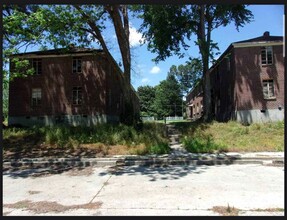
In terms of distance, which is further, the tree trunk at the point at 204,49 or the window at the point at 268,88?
the tree trunk at the point at 204,49

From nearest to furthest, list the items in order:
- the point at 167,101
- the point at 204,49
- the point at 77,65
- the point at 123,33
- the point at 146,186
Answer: the point at 146,186
the point at 123,33
the point at 204,49
the point at 77,65
the point at 167,101

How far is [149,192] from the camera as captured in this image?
868cm

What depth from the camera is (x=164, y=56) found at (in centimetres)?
3388

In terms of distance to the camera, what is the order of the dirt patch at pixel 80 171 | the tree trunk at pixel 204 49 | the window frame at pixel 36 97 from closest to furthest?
1. the dirt patch at pixel 80 171
2. the tree trunk at pixel 204 49
3. the window frame at pixel 36 97

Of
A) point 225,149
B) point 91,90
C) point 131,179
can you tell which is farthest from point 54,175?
point 91,90

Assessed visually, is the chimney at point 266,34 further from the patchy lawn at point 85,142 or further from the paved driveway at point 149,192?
the paved driveway at point 149,192

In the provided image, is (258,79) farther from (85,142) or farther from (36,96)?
(36,96)

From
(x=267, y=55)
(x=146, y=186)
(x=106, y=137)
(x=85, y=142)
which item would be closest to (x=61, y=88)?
(x=85, y=142)

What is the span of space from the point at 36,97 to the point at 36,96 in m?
0.09

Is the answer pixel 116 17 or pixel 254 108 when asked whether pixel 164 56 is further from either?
pixel 116 17

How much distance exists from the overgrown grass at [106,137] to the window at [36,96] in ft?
27.0

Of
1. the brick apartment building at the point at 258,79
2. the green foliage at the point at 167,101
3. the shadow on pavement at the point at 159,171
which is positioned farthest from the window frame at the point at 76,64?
the green foliage at the point at 167,101

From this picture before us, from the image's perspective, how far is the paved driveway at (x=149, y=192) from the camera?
7.06m

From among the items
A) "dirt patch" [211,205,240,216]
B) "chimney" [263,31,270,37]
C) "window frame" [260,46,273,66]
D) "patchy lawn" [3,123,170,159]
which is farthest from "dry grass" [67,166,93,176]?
"chimney" [263,31,270,37]
